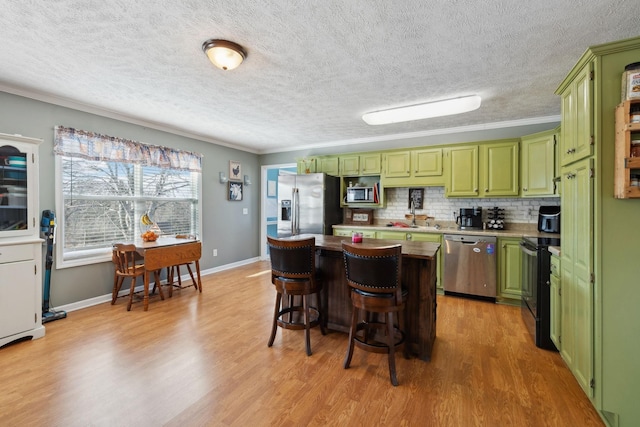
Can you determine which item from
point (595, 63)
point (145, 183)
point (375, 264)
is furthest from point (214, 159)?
point (595, 63)

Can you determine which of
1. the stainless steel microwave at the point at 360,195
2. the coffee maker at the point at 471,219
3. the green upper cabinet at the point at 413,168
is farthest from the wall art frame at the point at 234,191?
the coffee maker at the point at 471,219

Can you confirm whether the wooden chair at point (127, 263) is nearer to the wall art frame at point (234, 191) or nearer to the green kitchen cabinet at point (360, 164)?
the wall art frame at point (234, 191)

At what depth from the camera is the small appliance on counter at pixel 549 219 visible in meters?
3.37

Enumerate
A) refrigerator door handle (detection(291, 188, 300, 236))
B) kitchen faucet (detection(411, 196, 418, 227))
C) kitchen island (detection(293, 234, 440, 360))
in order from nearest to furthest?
kitchen island (detection(293, 234, 440, 360)) < kitchen faucet (detection(411, 196, 418, 227)) < refrigerator door handle (detection(291, 188, 300, 236))

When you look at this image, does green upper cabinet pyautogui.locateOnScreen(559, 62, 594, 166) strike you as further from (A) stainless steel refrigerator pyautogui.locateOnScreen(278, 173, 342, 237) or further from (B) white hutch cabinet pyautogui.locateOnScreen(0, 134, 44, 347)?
(B) white hutch cabinet pyautogui.locateOnScreen(0, 134, 44, 347)

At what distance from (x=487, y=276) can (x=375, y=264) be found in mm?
2530

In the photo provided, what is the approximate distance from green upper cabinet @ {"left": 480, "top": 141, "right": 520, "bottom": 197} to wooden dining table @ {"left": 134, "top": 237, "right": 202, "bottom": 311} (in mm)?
4207

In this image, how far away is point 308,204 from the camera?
494cm

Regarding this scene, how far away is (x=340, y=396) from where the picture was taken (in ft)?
6.08

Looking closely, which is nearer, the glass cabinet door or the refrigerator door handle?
the glass cabinet door

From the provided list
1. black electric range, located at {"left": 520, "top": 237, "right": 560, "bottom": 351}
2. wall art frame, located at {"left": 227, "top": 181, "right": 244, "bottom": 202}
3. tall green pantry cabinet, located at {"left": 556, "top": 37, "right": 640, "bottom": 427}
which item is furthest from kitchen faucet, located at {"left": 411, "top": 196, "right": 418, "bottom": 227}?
wall art frame, located at {"left": 227, "top": 181, "right": 244, "bottom": 202}

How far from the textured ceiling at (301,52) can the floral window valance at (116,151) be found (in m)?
0.35

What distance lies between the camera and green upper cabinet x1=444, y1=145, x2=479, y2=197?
405cm

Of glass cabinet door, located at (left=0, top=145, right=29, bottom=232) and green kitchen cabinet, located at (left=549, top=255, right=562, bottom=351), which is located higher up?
glass cabinet door, located at (left=0, top=145, right=29, bottom=232)
